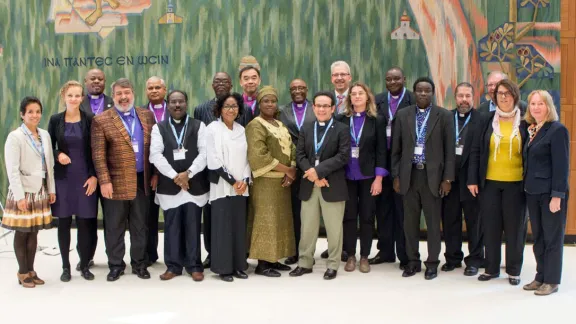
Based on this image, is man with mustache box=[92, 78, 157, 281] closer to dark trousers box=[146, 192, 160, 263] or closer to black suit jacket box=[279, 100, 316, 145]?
dark trousers box=[146, 192, 160, 263]

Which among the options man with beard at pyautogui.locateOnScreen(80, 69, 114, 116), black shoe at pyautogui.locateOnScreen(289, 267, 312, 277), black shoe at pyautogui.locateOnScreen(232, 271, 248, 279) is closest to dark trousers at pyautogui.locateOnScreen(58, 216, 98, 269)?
man with beard at pyautogui.locateOnScreen(80, 69, 114, 116)

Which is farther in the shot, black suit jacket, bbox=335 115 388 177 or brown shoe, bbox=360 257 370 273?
brown shoe, bbox=360 257 370 273

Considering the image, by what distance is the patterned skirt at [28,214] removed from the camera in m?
4.34

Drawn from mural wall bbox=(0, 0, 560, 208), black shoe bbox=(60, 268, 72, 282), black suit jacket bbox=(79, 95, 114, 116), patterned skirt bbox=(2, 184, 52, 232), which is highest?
mural wall bbox=(0, 0, 560, 208)

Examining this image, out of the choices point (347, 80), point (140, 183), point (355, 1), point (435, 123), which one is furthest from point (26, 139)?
point (355, 1)

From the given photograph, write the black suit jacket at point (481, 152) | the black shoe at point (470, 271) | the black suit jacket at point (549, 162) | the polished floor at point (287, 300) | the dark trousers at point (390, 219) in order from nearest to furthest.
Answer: the polished floor at point (287, 300), the black suit jacket at point (549, 162), the black suit jacket at point (481, 152), the black shoe at point (470, 271), the dark trousers at point (390, 219)

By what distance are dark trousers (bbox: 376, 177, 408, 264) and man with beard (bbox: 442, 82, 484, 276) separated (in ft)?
1.19

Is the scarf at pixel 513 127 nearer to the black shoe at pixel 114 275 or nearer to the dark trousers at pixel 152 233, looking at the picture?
the dark trousers at pixel 152 233

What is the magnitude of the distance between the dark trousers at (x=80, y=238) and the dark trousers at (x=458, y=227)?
2.96 m

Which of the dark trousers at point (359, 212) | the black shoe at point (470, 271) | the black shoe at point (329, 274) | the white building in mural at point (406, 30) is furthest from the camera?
the white building in mural at point (406, 30)

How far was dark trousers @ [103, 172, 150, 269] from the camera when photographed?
461 cm

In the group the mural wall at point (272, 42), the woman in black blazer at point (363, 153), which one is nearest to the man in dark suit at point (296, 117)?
the woman in black blazer at point (363, 153)

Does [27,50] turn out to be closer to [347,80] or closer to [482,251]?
[347,80]

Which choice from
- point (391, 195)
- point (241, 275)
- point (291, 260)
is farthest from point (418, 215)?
point (241, 275)
